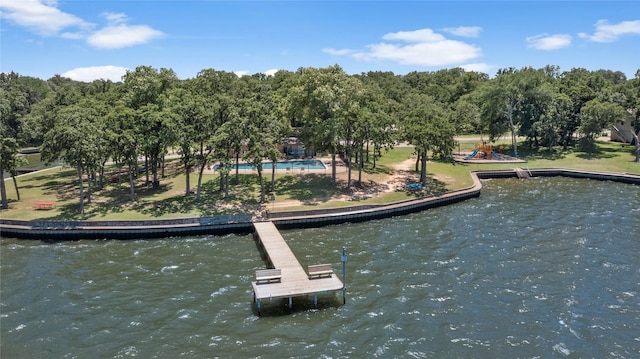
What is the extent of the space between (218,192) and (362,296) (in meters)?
30.6

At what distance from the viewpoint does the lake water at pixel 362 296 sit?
27.0m

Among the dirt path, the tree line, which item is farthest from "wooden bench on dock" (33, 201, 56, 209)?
the dirt path

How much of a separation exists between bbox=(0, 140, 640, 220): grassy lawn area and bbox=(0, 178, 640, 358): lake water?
16.8 ft

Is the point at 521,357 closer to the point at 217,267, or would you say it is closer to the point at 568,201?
the point at 217,267

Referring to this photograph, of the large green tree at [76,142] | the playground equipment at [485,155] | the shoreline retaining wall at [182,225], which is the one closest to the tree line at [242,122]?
the large green tree at [76,142]

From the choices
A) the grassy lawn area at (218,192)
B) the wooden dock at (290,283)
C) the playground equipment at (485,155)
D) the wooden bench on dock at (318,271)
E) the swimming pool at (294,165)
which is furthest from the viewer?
the playground equipment at (485,155)

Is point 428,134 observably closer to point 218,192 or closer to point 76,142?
point 218,192

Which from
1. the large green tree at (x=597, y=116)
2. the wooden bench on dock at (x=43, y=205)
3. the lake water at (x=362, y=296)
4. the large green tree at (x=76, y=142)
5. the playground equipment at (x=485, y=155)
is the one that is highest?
the large green tree at (x=597, y=116)

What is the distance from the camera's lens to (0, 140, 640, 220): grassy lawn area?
50.2 meters

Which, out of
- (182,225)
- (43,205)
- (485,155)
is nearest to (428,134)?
Result: (485,155)

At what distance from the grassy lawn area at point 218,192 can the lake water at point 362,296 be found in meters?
5.13

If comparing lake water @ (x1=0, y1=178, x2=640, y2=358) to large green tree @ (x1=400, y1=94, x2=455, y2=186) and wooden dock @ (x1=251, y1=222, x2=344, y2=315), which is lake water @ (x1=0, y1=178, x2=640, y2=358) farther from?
large green tree @ (x1=400, y1=94, x2=455, y2=186)

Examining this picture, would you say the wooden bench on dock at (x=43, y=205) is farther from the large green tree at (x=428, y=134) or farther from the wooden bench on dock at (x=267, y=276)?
the large green tree at (x=428, y=134)

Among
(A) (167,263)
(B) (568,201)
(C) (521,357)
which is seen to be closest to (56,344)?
(A) (167,263)
